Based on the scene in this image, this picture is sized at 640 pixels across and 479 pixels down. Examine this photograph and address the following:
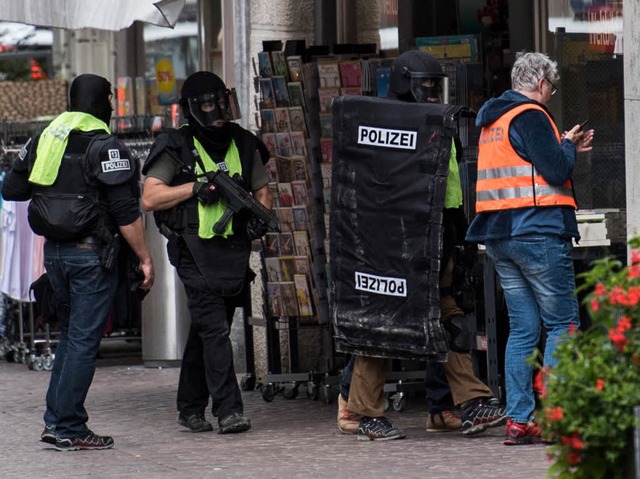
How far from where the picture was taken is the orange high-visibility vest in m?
7.51

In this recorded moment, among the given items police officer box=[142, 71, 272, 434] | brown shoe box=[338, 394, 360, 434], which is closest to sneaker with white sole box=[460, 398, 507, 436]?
brown shoe box=[338, 394, 360, 434]

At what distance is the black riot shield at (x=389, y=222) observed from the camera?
7773 mm

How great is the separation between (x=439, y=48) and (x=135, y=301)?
3868 mm

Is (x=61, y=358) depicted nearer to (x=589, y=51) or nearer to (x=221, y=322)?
(x=221, y=322)

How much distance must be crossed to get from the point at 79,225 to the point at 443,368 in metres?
2.00

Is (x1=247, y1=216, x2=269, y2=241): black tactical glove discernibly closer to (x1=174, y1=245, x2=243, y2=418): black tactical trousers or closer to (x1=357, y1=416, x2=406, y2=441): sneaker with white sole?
(x1=174, y1=245, x2=243, y2=418): black tactical trousers

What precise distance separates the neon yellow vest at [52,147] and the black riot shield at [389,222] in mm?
1304

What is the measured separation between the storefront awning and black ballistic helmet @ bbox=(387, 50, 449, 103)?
47.4 inches

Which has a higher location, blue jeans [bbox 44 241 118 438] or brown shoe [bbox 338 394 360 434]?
blue jeans [bbox 44 241 118 438]

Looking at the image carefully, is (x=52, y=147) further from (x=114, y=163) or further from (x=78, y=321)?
(x=78, y=321)

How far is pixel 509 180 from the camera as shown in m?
7.57

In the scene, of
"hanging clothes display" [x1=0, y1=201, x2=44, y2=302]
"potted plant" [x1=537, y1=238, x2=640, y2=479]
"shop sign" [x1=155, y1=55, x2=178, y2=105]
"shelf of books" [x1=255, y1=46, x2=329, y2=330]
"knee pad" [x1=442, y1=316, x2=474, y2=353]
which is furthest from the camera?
"shop sign" [x1=155, y1=55, x2=178, y2=105]

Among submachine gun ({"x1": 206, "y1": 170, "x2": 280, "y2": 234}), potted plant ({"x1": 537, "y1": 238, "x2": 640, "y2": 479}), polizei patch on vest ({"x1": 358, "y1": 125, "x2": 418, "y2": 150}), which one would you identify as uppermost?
polizei patch on vest ({"x1": 358, "y1": 125, "x2": 418, "y2": 150})

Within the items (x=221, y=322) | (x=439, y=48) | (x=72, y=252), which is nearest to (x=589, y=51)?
(x=439, y=48)
